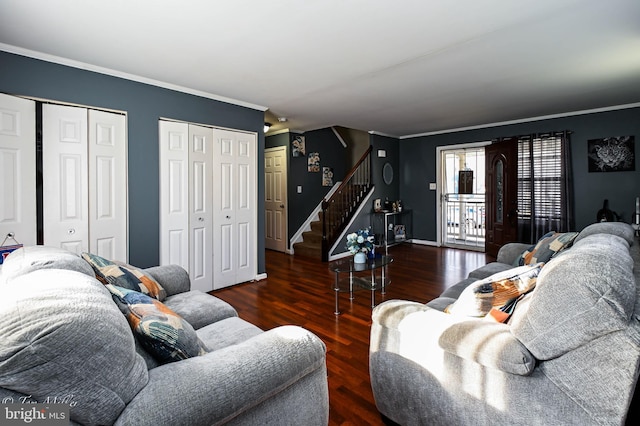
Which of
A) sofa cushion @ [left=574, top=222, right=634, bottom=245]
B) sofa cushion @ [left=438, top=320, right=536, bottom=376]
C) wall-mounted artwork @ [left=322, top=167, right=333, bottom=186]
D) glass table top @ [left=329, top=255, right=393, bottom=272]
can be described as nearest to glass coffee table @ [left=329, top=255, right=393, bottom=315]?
glass table top @ [left=329, top=255, right=393, bottom=272]

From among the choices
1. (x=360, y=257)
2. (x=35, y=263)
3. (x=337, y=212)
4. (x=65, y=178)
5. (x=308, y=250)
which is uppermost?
(x=65, y=178)

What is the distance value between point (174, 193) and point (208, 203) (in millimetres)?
436

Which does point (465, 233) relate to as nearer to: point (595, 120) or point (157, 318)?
point (595, 120)

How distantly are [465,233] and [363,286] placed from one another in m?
5.36

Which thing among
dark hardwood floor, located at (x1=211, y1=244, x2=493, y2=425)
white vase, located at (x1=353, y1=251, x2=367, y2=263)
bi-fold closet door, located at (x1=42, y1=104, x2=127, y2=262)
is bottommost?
dark hardwood floor, located at (x1=211, y1=244, x2=493, y2=425)

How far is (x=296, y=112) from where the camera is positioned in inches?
199

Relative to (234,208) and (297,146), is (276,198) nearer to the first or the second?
(297,146)

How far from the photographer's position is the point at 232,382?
1075 millimetres

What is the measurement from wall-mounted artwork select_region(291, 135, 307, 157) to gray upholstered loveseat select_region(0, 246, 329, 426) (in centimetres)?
544

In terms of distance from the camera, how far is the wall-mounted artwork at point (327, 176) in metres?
7.35

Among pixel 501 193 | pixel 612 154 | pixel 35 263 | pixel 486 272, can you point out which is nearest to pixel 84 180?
pixel 35 263

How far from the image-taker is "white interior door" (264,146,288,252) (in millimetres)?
6785

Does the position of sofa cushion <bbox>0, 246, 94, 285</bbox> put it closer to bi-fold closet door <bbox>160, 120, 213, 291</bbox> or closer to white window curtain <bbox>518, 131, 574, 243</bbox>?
bi-fold closet door <bbox>160, 120, 213, 291</bbox>

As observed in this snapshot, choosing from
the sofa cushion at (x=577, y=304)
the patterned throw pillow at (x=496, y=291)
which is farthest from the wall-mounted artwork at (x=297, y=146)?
the sofa cushion at (x=577, y=304)
